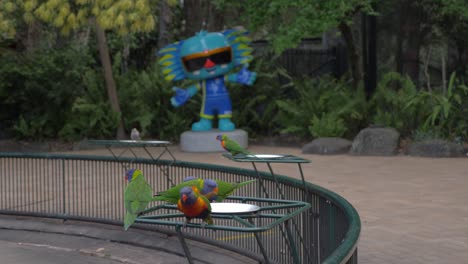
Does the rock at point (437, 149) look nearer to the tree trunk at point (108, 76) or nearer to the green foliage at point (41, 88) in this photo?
the tree trunk at point (108, 76)

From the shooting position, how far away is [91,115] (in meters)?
24.1

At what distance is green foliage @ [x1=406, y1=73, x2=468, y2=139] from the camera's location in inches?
804

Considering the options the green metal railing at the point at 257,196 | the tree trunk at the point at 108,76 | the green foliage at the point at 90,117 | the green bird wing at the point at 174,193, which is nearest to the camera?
the green bird wing at the point at 174,193

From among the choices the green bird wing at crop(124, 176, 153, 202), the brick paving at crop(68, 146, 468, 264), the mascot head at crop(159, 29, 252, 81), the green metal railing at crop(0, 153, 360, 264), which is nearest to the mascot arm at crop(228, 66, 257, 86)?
the mascot head at crop(159, 29, 252, 81)

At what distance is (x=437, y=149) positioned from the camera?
63.1 ft

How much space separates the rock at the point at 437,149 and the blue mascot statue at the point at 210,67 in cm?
487

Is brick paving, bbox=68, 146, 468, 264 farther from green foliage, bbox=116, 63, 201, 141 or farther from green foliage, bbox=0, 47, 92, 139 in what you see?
green foliage, bbox=0, 47, 92, 139

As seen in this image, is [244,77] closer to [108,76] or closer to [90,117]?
[108,76]

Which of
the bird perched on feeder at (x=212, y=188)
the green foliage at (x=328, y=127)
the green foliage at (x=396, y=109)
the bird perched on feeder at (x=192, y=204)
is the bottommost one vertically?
the green foliage at (x=328, y=127)

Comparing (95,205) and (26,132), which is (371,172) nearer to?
(95,205)

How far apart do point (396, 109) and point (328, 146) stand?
2.15 meters

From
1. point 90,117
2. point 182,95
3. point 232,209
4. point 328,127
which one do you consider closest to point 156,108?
point 90,117

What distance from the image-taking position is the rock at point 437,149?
19156mm

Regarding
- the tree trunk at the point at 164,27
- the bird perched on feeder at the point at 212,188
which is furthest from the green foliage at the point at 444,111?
the bird perched on feeder at the point at 212,188
